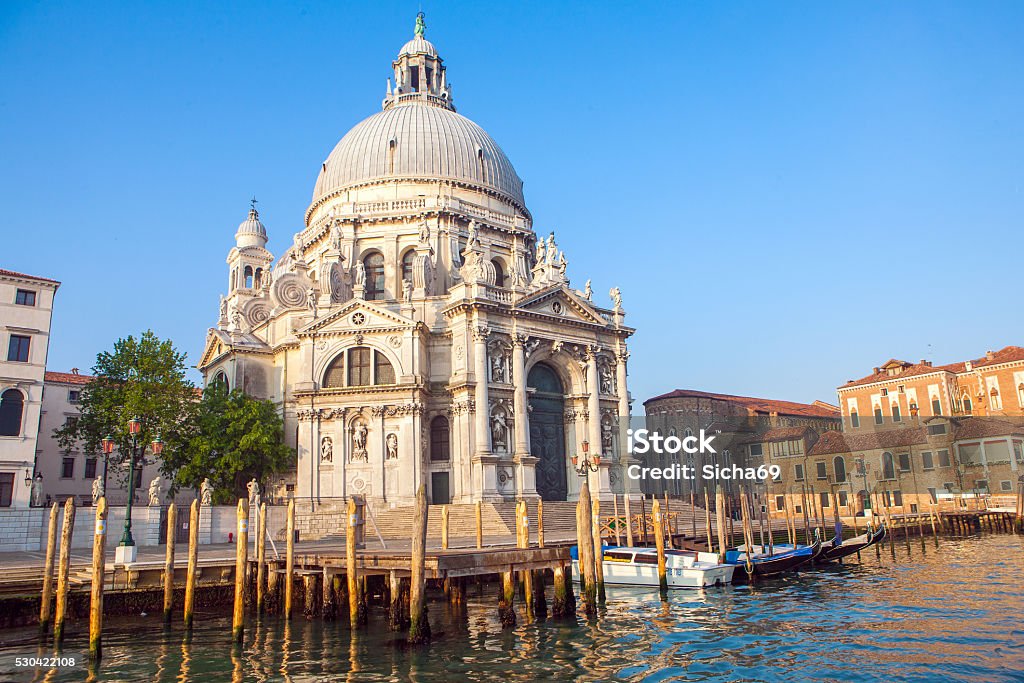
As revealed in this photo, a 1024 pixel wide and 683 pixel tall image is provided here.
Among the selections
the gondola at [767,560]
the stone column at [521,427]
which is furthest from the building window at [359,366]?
the gondola at [767,560]

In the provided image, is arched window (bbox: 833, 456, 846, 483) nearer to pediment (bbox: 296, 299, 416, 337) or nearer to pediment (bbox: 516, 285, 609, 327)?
pediment (bbox: 516, 285, 609, 327)

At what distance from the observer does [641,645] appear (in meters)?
13.5

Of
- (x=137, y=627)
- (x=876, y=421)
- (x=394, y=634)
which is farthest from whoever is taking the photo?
(x=876, y=421)

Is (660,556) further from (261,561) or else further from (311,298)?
(311,298)

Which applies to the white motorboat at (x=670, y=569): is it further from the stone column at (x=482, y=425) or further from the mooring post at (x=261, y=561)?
the stone column at (x=482, y=425)

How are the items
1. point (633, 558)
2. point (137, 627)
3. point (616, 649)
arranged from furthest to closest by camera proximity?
point (633, 558), point (137, 627), point (616, 649)

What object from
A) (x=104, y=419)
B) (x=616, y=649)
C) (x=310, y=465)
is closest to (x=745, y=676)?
(x=616, y=649)

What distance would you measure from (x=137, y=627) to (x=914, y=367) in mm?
47711

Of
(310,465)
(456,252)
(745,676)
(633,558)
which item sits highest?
(456,252)

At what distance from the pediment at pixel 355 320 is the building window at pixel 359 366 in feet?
2.70

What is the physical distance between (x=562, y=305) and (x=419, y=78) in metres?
18.9

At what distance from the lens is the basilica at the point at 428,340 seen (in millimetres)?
31469

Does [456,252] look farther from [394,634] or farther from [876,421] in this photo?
[876,421]

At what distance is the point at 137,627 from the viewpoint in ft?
51.4
